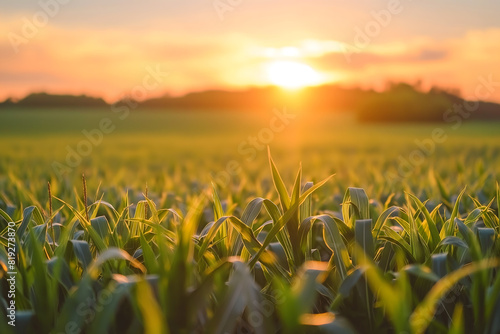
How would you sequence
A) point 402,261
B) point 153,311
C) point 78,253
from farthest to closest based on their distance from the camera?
1. point 402,261
2. point 78,253
3. point 153,311

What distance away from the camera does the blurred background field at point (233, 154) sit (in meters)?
3.44

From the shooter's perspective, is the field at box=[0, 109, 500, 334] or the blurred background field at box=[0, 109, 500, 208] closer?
the field at box=[0, 109, 500, 334]

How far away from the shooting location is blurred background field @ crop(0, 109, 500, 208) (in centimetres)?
344

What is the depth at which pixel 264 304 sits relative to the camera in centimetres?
122

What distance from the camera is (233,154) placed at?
9.70 m

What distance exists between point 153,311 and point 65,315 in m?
0.32

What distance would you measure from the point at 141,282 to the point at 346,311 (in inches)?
26.0

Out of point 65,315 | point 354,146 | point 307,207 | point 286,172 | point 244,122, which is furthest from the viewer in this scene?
point 244,122

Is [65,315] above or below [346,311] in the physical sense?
above

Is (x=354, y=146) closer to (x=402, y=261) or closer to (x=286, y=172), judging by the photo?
(x=286, y=172)

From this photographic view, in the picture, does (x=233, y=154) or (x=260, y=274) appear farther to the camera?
(x=233, y=154)

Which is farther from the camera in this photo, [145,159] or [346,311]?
[145,159]

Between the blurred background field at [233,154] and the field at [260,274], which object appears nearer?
the field at [260,274]

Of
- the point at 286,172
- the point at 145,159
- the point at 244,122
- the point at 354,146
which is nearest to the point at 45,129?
the point at 244,122
